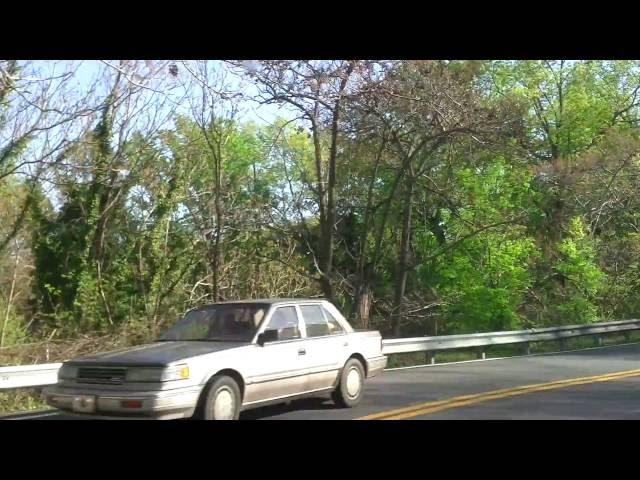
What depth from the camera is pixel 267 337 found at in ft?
30.2

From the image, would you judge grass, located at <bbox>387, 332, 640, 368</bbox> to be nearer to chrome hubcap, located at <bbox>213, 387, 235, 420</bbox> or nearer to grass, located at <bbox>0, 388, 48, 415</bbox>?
grass, located at <bbox>0, 388, 48, 415</bbox>

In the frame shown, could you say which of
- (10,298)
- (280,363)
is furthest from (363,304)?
(280,363)

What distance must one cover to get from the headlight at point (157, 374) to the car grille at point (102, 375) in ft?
0.36

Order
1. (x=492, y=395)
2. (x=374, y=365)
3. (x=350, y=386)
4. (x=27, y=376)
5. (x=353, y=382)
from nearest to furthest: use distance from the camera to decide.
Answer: (x=27, y=376) < (x=350, y=386) < (x=353, y=382) < (x=374, y=365) < (x=492, y=395)

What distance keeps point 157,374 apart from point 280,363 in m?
1.88

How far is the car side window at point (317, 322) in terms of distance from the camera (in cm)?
1020

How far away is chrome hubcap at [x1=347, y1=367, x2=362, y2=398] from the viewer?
10.6 meters

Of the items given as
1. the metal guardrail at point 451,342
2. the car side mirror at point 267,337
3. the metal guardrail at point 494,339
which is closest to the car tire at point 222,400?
the car side mirror at point 267,337

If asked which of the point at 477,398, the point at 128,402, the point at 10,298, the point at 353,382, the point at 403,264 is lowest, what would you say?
the point at 477,398

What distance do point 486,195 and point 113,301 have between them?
480 inches

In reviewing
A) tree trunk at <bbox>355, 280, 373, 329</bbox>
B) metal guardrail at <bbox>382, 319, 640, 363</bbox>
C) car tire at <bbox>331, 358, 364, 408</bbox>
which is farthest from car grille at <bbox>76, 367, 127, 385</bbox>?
tree trunk at <bbox>355, 280, 373, 329</bbox>

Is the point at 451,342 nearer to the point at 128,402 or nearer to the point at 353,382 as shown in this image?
the point at 353,382

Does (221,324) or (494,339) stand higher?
(221,324)

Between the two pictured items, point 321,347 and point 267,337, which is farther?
point 321,347
